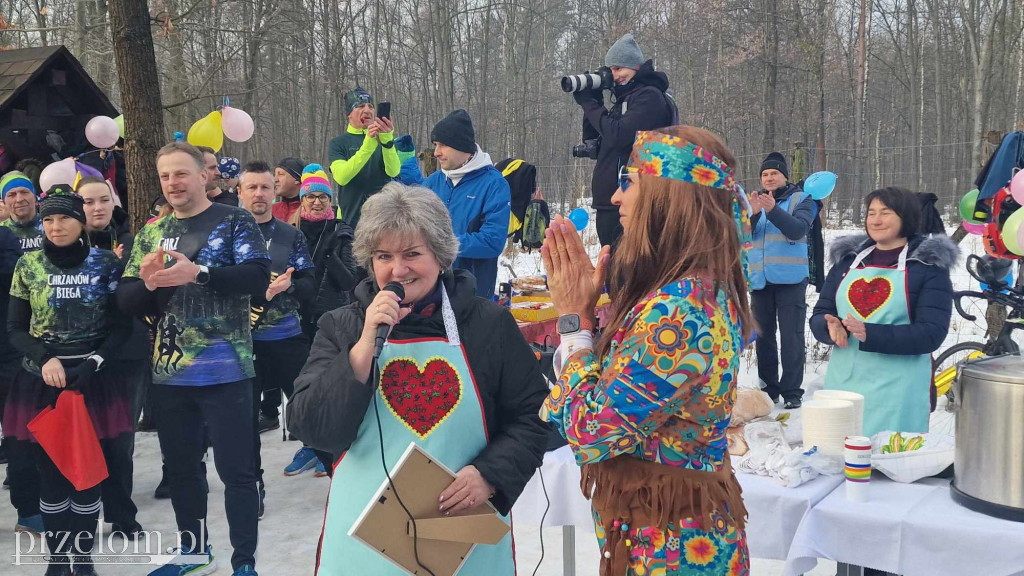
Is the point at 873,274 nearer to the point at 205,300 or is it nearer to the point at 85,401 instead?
the point at 205,300

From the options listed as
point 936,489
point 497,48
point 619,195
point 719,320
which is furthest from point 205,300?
point 497,48

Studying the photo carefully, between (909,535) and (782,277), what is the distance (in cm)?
447

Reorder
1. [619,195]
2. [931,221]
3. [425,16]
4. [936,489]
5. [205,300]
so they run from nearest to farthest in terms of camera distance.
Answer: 1. [619,195]
2. [936,489]
3. [205,300]
4. [931,221]
5. [425,16]

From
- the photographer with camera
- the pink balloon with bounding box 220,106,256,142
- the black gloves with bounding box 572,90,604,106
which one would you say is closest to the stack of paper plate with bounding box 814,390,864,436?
the photographer with camera

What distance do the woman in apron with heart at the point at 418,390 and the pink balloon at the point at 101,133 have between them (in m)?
5.82

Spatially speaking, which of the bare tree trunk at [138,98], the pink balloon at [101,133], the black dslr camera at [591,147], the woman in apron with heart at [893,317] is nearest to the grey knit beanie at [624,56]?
the black dslr camera at [591,147]

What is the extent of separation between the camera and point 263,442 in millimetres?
6160

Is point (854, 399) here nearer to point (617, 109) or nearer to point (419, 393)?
point (419, 393)

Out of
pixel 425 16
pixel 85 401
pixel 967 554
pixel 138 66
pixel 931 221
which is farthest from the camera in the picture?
pixel 425 16

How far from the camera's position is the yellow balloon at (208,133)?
662cm

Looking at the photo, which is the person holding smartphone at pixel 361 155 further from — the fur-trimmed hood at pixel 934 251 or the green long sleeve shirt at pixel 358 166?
the fur-trimmed hood at pixel 934 251

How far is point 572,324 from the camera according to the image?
188cm

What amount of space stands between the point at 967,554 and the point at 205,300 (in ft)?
9.79

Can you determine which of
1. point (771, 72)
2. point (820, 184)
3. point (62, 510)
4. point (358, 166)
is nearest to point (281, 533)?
point (62, 510)
